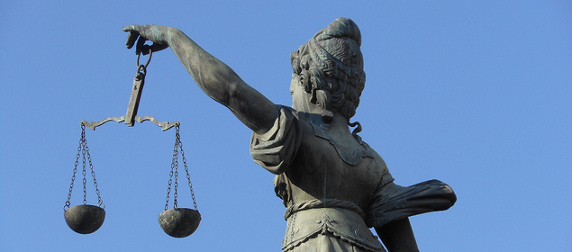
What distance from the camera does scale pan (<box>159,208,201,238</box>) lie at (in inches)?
505

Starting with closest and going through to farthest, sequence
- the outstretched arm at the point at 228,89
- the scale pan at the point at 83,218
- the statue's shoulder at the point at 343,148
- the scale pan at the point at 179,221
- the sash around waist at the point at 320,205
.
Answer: the outstretched arm at the point at 228,89, the sash around waist at the point at 320,205, the statue's shoulder at the point at 343,148, the scale pan at the point at 83,218, the scale pan at the point at 179,221

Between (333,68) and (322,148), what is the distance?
25.2 inches

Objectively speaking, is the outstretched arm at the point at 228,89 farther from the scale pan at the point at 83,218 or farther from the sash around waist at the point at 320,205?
the scale pan at the point at 83,218

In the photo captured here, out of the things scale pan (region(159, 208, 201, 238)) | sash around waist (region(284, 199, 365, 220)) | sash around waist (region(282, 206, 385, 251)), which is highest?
scale pan (region(159, 208, 201, 238))

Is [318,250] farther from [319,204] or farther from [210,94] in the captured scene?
[210,94]

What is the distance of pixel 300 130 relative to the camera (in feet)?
24.5

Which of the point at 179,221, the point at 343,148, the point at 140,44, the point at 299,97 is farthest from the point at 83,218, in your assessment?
the point at 343,148

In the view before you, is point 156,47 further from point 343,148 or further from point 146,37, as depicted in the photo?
point 343,148

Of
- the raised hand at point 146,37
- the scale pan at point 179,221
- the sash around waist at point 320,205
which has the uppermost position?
the scale pan at point 179,221

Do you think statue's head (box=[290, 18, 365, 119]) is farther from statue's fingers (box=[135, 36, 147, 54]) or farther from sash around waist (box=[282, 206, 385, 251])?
statue's fingers (box=[135, 36, 147, 54])

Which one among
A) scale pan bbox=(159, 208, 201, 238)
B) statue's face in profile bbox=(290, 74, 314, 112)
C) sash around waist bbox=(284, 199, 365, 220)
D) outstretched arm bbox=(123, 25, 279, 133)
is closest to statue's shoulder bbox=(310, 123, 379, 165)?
statue's face in profile bbox=(290, 74, 314, 112)

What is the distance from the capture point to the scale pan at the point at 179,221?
1283cm

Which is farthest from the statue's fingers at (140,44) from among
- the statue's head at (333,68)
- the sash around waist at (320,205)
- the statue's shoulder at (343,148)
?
the sash around waist at (320,205)

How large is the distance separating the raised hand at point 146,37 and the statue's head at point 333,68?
3.35ft
